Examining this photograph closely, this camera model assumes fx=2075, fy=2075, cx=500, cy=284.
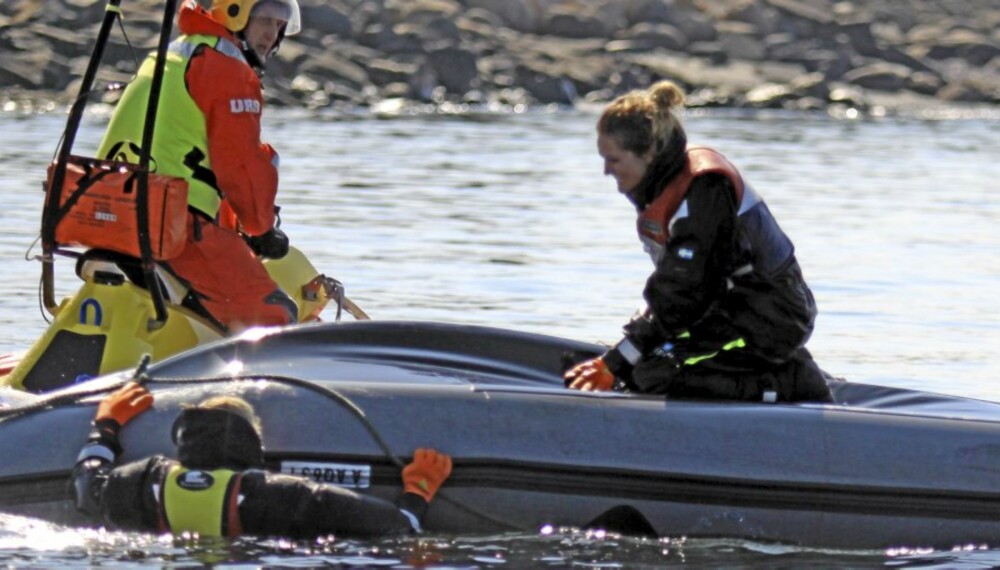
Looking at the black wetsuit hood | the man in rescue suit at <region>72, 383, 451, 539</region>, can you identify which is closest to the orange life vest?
the man in rescue suit at <region>72, 383, 451, 539</region>

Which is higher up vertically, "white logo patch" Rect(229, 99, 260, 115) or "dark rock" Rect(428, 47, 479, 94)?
"dark rock" Rect(428, 47, 479, 94)

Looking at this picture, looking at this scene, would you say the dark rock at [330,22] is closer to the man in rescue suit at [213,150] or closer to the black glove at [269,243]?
the black glove at [269,243]

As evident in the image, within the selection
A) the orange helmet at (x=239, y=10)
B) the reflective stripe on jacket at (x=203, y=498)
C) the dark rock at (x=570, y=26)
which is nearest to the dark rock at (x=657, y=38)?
the dark rock at (x=570, y=26)

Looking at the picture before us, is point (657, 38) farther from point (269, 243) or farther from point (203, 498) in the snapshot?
point (203, 498)

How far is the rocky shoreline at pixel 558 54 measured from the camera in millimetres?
31828

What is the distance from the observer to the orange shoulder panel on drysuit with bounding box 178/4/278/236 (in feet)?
25.3

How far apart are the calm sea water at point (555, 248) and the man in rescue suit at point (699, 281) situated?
601mm

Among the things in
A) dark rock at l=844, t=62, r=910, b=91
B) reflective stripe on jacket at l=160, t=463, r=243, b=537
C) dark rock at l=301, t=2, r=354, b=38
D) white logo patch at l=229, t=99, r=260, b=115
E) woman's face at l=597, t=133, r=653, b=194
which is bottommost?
reflective stripe on jacket at l=160, t=463, r=243, b=537

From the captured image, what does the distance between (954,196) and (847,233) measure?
406 cm

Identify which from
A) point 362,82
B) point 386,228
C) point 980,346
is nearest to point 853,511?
point 980,346

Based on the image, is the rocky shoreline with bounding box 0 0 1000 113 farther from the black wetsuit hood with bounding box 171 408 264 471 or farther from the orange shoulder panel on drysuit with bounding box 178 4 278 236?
the black wetsuit hood with bounding box 171 408 264 471

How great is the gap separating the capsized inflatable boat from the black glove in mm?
1189

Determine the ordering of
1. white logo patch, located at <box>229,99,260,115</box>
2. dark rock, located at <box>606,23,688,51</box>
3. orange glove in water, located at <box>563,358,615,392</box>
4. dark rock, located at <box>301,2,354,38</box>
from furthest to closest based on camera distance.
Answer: dark rock, located at <box>606,23,688,51</box>
dark rock, located at <box>301,2,354,38</box>
white logo patch, located at <box>229,99,260,115</box>
orange glove in water, located at <box>563,358,615,392</box>

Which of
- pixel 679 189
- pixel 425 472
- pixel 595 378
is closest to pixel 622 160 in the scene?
pixel 679 189
